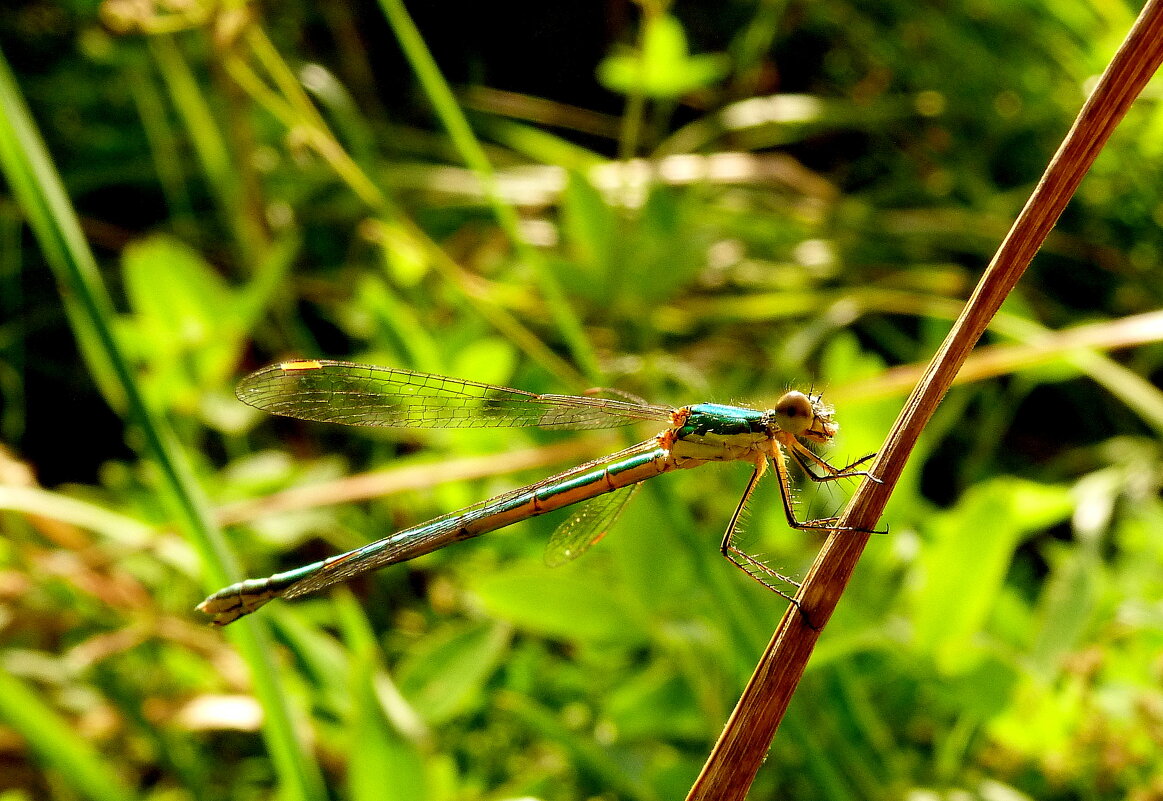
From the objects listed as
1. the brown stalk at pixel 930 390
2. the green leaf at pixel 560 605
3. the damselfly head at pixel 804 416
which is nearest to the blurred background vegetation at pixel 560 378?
the green leaf at pixel 560 605

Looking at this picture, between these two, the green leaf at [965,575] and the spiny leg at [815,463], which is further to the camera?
the green leaf at [965,575]

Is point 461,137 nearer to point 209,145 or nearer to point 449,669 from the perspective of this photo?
point 449,669

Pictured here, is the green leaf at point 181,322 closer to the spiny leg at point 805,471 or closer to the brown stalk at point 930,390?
the spiny leg at point 805,471

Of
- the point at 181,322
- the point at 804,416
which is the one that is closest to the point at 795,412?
the point at 804,416

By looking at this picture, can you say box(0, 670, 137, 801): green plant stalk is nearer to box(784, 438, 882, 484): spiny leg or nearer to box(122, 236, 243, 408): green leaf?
box(122, 236, 243, 408): green leaf

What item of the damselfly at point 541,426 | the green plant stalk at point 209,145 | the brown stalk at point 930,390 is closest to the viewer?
the brown stalk at point 930,390

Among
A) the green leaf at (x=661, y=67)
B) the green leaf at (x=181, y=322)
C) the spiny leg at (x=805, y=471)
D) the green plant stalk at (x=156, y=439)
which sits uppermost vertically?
the green leaf at (x=661, y=67)
